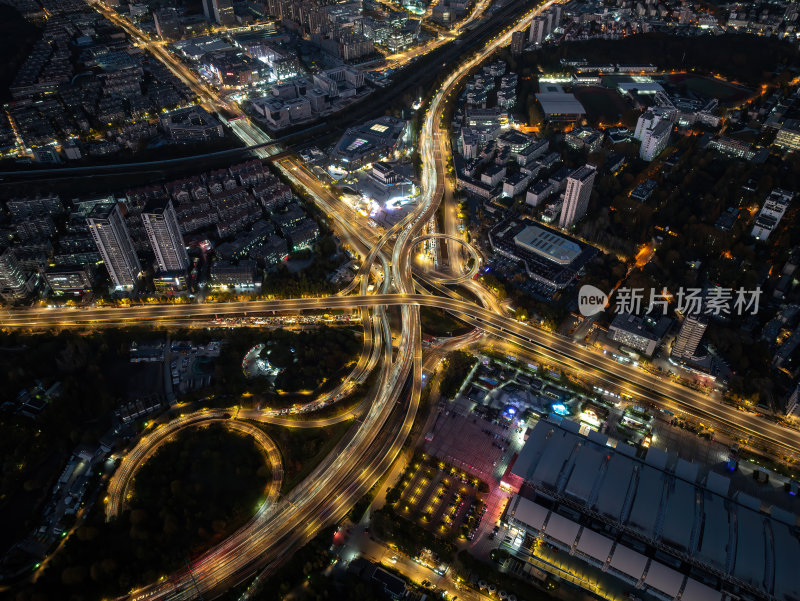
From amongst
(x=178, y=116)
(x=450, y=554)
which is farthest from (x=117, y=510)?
(x=178, y=116)

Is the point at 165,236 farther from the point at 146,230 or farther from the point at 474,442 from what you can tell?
the point at 474,442

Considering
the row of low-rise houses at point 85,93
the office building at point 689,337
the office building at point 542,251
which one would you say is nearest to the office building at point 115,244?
the row of low-rise houses at point 85,93

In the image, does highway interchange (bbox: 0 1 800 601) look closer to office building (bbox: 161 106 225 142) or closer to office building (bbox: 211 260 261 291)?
office building (bbox: 211 260 261 291)

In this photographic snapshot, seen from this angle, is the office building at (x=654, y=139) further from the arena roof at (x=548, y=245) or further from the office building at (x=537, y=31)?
the office building at (x=537, y=31)

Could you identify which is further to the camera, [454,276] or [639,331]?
[454,276]

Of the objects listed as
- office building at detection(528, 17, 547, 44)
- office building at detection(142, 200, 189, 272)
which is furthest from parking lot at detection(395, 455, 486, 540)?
office building at detection(528, 17, 547, 44)

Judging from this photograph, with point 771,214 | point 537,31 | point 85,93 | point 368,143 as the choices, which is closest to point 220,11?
point 85,93
